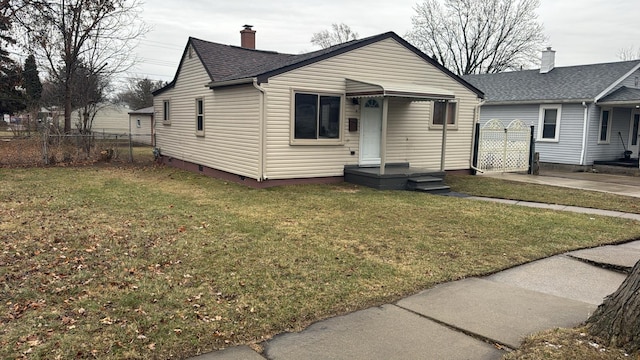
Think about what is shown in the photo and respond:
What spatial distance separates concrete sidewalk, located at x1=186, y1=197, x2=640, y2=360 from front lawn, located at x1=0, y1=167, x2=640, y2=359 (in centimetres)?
21

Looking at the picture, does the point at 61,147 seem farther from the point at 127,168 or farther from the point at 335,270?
the point at 335,270

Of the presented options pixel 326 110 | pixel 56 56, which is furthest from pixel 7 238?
pixel 56 56

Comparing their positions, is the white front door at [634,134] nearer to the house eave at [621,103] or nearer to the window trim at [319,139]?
the house eave at [621,103]

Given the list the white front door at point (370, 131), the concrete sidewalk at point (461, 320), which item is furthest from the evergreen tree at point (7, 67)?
the concrete sidewalk at point (461, 320)

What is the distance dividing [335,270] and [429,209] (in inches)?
176

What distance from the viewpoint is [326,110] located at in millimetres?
12062

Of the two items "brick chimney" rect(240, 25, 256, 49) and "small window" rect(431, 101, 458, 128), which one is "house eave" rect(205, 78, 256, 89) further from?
"small window" rect(431, 101, 458, 128)

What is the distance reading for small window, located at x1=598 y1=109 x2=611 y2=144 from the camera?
18706 millimetres

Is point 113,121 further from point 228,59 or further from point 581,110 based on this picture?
point 581,110

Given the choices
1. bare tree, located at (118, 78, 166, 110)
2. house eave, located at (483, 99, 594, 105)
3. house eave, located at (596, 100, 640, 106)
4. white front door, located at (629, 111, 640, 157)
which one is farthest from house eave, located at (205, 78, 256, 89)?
bare tree, located at (118, 78, 166, 110)

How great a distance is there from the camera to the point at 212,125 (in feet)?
45.5

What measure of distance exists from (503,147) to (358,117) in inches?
270

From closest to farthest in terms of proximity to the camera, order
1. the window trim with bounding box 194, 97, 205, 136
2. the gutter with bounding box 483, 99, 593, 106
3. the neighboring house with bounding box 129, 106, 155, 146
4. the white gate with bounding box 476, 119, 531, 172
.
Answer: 1. the window trim with bounding box 194, 97, 205, 136
2. the white gate with bounding box 476, 119, 531, 172
3. the gutter with bounding box 483, 99, 593, 106
4. the neighboring house with bounding box 129, 106, 155, 146

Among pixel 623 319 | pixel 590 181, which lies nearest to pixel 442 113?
pixel 590 181
